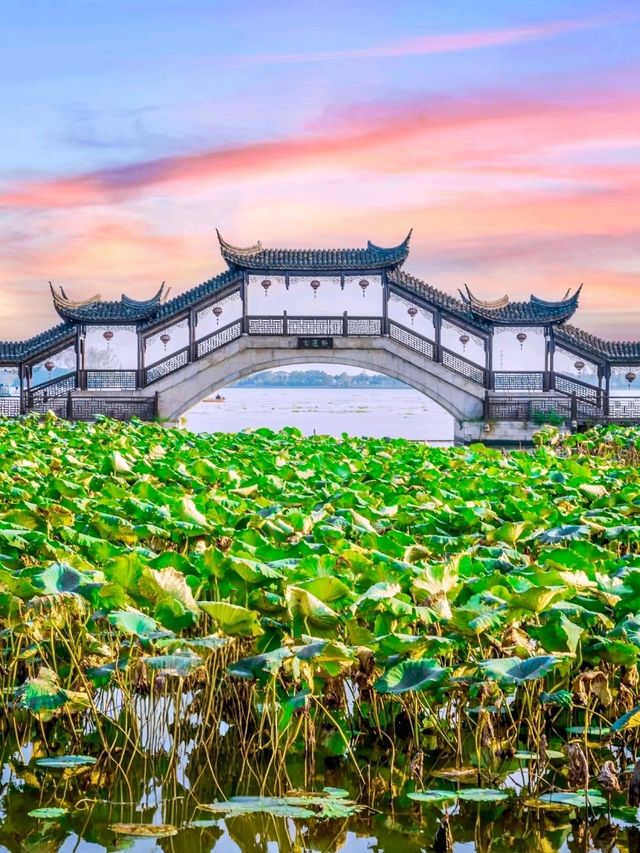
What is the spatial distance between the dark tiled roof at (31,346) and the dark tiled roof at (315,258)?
4979 millimetres

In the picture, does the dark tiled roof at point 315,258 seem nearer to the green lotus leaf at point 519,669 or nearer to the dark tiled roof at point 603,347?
the dark tiled roof at point 603,347

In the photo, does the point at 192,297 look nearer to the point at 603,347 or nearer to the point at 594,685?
the point at 603,347

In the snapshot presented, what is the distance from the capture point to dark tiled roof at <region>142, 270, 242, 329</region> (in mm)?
29500

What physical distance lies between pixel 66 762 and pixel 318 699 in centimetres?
114

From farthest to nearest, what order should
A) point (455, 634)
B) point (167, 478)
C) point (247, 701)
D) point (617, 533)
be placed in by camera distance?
point (167, 478) → point (617, 533) → point (247, 701) → point (455, 634)

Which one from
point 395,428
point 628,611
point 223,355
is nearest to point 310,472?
point 628,611

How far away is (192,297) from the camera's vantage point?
2988 cm

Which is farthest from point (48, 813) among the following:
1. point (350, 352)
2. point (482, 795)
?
point (350, 352)

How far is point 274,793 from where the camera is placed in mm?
4520

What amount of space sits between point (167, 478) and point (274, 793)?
20.7 ft

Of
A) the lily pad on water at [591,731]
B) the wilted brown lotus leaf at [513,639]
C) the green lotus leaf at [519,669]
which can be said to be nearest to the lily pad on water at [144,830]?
the green lotus leaf at [519,669]

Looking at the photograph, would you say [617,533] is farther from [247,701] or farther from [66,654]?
[66,654]

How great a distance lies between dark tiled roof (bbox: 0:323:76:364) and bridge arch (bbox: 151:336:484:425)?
341 cm

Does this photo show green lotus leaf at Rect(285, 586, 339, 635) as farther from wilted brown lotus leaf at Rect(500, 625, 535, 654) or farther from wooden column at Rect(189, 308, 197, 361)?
wooden column at Rect(189, 308, 197, 361)
